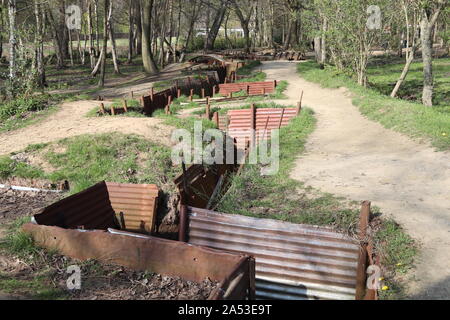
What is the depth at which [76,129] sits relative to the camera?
1387cm

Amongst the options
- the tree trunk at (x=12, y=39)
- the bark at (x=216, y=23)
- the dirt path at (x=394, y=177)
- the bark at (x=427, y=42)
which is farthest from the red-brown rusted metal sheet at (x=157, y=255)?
the bark at (x=216, y=23)

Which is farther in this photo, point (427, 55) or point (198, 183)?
point (427, 55)

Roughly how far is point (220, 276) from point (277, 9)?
56.5 meters

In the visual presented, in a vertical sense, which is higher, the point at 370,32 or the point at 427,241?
the point at 370,32

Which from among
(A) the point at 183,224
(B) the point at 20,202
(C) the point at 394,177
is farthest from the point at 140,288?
(C) the point at 394,177

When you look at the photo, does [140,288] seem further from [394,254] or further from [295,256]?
[394,254]

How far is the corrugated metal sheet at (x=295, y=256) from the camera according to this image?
5797 mm

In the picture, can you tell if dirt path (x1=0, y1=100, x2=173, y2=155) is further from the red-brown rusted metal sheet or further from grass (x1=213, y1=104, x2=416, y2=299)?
the red-brown rusted metal sheet

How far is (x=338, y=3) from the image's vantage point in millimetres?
22797

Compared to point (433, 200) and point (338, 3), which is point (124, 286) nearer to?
point (433, 200)

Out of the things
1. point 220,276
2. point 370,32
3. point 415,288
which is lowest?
point 415,288

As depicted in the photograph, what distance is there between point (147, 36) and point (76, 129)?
59.5ft
